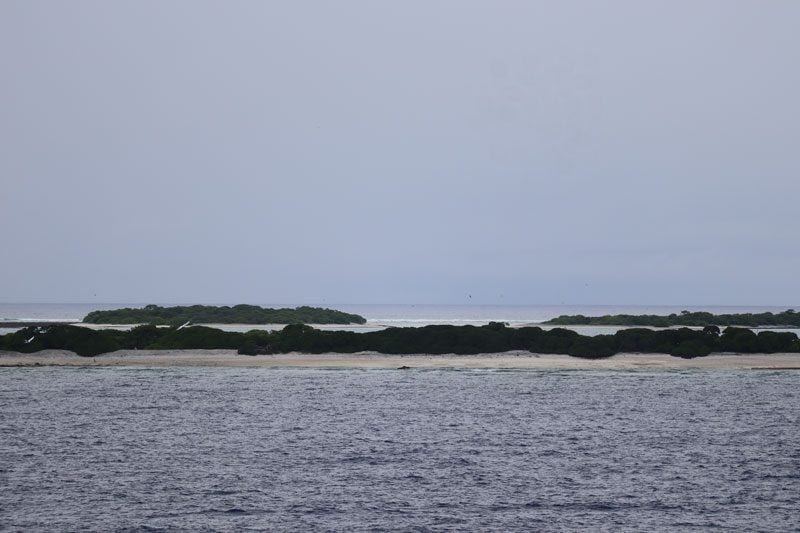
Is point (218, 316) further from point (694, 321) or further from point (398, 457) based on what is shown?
point (398, 457)

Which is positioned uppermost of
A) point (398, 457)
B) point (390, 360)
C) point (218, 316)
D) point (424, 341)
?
point (218, 316)

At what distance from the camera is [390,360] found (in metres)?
68.1

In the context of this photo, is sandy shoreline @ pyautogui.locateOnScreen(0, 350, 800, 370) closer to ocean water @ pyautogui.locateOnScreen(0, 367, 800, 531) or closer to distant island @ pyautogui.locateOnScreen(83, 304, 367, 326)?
ocean water @ pyautogui.locateOnScreen(0, 367, 800, 531)

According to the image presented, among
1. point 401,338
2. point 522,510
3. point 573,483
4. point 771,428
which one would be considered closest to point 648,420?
point 771,428

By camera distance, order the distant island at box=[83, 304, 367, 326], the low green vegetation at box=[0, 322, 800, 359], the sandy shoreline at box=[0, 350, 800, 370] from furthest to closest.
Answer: the distant island at box=[83, 304, 367, 326]
the low green vegetation at box=[0, 322, 800, 359]
the sandy shoreline at box=[0, 350, 800, 370]

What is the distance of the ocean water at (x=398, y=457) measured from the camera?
22.3m

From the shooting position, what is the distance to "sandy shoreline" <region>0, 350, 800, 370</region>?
64.6 m

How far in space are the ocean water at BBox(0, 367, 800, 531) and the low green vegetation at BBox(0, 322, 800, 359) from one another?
18167mm

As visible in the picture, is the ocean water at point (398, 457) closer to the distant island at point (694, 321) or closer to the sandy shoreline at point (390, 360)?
the sandy shoreline at point (390, 360)

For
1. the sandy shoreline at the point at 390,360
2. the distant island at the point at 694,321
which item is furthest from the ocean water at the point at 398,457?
the distant island at the point at 694,321

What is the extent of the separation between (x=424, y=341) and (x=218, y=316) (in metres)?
68.4

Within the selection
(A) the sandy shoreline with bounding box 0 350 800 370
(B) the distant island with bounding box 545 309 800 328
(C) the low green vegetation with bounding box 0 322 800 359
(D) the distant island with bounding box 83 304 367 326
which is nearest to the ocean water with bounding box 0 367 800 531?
(A) the sandy shoreline with bounding box 0 350 800 370

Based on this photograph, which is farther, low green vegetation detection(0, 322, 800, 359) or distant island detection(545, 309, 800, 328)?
distant island detection(545, 309, 800, 328)

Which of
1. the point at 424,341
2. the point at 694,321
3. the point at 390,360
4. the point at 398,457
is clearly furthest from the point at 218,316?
the point at 398,457
